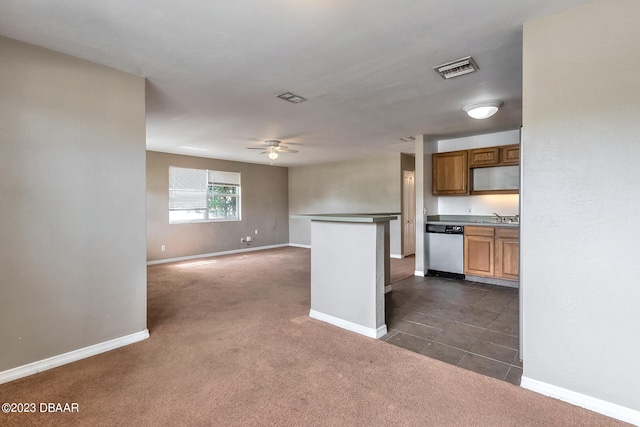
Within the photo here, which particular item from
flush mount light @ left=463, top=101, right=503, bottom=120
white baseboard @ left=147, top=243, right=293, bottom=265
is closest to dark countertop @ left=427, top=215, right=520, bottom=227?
flush mount light @ left=463, top=101, right=503, bottom=120

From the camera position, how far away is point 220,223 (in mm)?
7469

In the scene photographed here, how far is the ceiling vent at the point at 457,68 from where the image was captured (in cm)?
247

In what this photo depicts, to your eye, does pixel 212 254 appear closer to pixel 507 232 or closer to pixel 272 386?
pixel 272 386

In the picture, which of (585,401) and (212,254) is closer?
(585,401)

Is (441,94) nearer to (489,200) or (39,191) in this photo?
(489,200)

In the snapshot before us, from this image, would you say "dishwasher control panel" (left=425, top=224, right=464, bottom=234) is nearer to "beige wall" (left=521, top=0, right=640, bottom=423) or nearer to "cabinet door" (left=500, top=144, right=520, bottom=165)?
"cabinet door" (left=500, top=144, right=520, bottom=165)

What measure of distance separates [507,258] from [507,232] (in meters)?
0.38

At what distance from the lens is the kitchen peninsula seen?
9.02 ft

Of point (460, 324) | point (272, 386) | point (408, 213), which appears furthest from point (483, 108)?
point (408, 213)

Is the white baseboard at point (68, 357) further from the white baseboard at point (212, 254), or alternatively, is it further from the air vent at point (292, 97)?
the white baseboard at point (212, 254)

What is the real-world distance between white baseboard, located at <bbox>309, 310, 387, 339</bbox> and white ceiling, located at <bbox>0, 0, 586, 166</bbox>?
7.74 ft

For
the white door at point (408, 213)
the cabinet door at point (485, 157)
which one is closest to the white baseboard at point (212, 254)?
the white door at point (408, 213)

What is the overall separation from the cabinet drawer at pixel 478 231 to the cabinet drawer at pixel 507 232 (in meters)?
0.08

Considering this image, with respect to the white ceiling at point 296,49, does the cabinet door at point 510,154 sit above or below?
below
